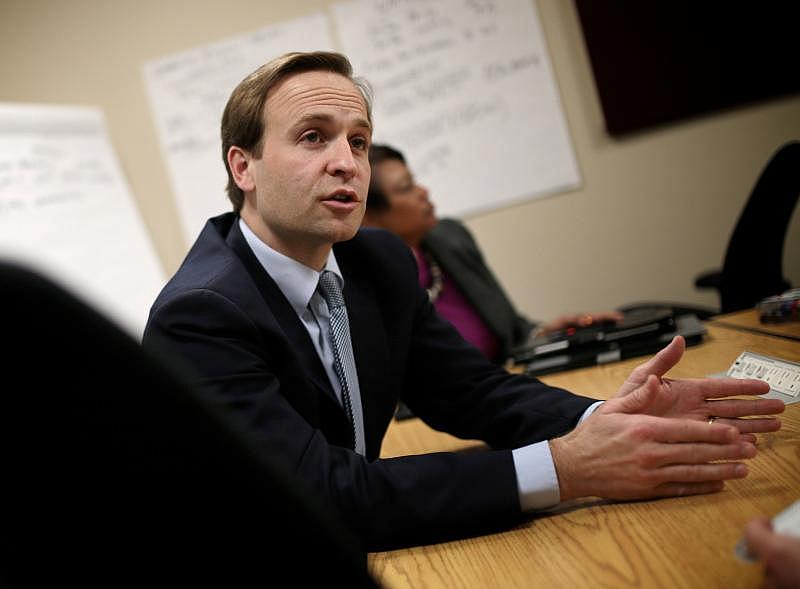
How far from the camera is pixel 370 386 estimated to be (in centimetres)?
132

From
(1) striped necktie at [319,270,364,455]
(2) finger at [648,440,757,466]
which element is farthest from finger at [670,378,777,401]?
(1) striped necktie at [319,270,364,455]

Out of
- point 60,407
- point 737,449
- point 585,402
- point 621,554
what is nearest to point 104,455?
point 60,407

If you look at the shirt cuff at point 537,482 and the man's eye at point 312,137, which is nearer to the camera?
the shirt cuff at point 537,482

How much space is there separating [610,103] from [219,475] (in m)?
3.46

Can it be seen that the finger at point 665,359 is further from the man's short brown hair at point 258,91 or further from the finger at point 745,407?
the man's short brown hair at point 258,91

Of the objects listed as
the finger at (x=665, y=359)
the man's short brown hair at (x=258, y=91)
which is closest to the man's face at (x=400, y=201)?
the man's short brown hair at (x=258, y=91)

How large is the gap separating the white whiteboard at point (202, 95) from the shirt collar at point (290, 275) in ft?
8.06

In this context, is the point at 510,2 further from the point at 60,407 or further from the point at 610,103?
the point at 60,407

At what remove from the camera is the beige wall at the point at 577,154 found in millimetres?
3557

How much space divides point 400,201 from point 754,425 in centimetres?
186

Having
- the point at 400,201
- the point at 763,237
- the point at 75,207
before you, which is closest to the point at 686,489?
the point at 763,237

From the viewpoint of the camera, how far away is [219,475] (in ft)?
1.38

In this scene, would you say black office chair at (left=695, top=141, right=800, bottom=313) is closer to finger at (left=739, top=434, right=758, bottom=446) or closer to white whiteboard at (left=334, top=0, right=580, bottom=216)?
white whiteboard at (left=334, top=0, right=580, bottom=216)

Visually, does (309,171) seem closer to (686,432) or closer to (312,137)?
(312,137)
